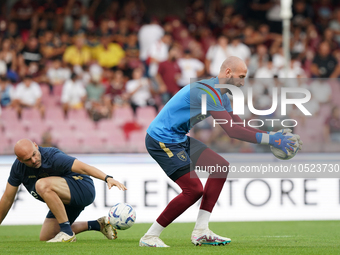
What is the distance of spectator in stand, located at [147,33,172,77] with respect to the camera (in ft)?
42.8

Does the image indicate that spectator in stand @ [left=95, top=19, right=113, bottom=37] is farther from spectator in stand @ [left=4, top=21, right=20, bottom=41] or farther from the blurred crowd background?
spectator in stand @ [left=4, top=21, right=20, bottom=41]

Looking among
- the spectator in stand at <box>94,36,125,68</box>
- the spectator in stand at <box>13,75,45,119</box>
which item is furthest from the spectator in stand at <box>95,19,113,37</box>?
the spectator in stand at <box>13,75,45,119</box>

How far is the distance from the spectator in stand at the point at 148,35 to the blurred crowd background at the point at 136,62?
0.03 meters

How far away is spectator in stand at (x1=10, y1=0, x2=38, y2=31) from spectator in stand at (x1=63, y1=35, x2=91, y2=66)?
68.5 inches

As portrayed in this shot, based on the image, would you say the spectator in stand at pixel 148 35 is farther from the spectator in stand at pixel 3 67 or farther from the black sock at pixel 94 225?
the black sock at pixel 94 225

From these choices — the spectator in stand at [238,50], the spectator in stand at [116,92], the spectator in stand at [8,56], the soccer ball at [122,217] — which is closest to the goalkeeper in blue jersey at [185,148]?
the soccer ball at [122,217]

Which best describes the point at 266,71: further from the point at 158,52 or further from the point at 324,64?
the point at 158,52

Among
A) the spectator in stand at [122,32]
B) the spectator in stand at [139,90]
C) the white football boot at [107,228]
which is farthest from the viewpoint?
the spectator in stand at [122,32]

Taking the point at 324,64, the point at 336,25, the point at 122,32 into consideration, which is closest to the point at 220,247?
the point at 324,64

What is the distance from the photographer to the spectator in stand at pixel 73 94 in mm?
11656

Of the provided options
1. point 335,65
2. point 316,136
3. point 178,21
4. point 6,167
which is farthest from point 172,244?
point 178,21

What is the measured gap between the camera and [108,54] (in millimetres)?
13492

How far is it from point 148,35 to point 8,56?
12.4 ft

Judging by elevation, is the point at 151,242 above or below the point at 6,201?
below
